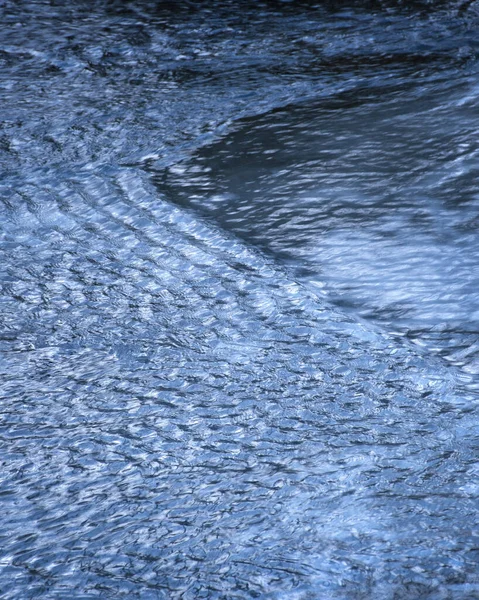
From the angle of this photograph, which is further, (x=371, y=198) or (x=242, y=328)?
(x=371, y=198)

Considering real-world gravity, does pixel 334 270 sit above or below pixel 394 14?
below

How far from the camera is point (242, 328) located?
135 cm

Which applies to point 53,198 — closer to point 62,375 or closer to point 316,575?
point 62,375

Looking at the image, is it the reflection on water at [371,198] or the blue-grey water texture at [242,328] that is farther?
the reflection on water at [371,198]

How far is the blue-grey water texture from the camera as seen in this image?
3.11 feet

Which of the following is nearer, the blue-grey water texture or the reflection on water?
the blue-grey water texture

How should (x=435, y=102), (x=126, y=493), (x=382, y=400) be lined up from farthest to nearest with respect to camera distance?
(x=435, y=102) < (x=382, y=400) < (x=126, y=493)

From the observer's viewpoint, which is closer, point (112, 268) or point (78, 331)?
point (78, 331)

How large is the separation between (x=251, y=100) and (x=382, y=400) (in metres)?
1.31

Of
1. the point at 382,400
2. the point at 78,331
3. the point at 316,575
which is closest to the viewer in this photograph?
the point at 316,575

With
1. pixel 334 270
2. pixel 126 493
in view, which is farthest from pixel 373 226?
pixel 126 493

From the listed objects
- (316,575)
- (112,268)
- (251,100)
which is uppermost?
(251,100)

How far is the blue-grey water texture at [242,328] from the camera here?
948 millimetres

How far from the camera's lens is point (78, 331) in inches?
53.7
